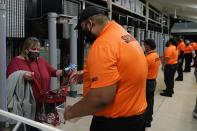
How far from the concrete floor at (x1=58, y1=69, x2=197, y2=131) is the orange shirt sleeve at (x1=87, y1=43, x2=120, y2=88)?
178 cm

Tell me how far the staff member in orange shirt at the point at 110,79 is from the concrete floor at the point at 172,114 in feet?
5.06

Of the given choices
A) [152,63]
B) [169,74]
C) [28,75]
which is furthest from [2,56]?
[169,74]

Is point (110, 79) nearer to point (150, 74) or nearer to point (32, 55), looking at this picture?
point (32, 55)

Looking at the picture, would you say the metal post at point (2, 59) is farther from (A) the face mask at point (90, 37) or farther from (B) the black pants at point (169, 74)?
(B) the black pants at point (169, 74)

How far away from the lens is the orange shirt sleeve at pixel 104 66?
1.71 meters

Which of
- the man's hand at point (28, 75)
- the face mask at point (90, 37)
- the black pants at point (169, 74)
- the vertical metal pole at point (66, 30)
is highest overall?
the vertical metal pole at point (66, 30)

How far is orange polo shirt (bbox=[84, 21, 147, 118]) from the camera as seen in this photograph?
5.66ft

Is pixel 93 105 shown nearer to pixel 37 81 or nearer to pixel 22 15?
pixel 37 81

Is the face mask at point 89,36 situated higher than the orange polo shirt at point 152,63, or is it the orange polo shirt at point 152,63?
the face mask at point 89,36

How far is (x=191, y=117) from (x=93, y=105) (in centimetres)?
416

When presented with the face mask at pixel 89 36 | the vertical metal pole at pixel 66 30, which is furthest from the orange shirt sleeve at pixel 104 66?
the vertical metal pole at pixel 66 30

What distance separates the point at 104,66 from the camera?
5.61ft

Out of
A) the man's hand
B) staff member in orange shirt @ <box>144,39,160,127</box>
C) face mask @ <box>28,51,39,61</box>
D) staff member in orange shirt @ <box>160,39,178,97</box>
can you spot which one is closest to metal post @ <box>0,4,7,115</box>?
face mask @ <box>28,51,39,61</box>

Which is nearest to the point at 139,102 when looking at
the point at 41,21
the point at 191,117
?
the point at 41,21
